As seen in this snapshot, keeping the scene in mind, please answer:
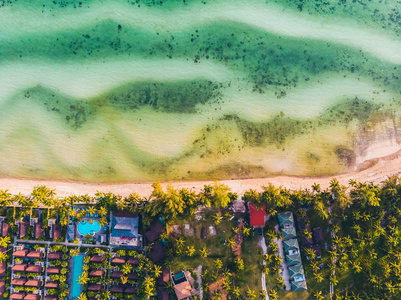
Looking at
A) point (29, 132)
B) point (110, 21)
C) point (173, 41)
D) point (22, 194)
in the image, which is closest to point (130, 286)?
point (22, 194)

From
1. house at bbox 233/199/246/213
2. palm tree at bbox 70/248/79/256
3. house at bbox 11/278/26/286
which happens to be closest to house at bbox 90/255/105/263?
palm tree at bbox 70/248/79/256

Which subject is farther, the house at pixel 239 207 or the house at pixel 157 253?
the house at pixel 239 207

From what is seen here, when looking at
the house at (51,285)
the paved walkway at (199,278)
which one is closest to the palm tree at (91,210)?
the house at (51,285)

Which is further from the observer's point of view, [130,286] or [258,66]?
[258,66]

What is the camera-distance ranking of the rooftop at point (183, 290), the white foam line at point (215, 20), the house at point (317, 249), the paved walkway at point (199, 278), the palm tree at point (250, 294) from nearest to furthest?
the palm tree at point (250, 294) < the rooftop at point (183, 290) < the house at point (317, 249) < the paved walkway at point (199, 278) < the white foam line at point (215, 20)

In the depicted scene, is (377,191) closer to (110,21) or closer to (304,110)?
(304,110)

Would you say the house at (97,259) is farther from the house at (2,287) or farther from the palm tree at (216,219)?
the palm tree at (216,219)

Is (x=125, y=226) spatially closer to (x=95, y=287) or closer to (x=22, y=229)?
(x=95, y=287)
